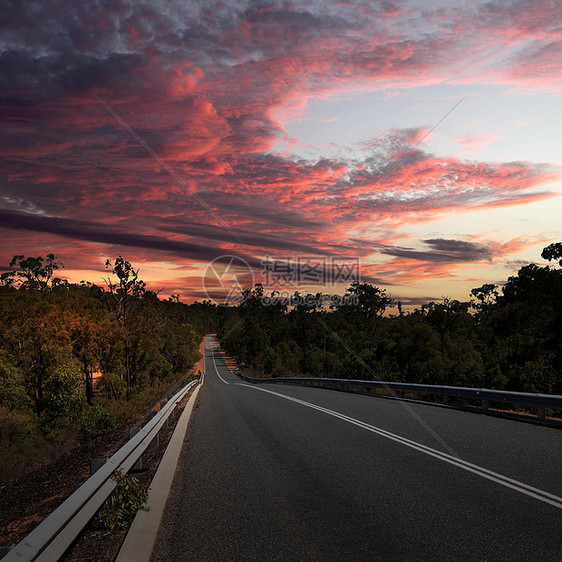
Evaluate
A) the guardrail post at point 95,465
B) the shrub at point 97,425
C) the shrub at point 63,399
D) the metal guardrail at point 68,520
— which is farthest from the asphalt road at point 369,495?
the shrub at point 63,399

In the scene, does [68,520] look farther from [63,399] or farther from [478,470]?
[63,399]

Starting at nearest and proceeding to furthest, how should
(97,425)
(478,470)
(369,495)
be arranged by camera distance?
(369,495)
(478,470)
(97,425)

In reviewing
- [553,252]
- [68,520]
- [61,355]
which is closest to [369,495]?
[68,520]

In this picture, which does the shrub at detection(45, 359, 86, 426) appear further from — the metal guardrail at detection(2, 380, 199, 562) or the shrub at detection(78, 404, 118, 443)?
the metal guardrail at detection(2, 380, 199, 562)

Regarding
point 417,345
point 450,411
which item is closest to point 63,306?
point 417,345

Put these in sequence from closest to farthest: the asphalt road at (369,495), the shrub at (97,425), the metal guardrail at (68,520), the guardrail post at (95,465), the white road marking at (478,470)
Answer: the metal guardrail at (68,520) → the asphalt road at (369,495) → the guardrail post at (95,465) → the white road marking at (478,470) → the shrub at (97,425)

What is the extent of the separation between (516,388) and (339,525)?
1467 inches

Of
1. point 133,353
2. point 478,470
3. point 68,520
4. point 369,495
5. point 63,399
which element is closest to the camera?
point 68,520

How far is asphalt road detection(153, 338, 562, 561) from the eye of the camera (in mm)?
4141

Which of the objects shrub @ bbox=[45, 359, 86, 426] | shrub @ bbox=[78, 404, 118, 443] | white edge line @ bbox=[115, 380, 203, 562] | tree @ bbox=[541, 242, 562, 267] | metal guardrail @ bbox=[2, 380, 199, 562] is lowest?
shrub @ bbox=[45, 359, 86, 426]

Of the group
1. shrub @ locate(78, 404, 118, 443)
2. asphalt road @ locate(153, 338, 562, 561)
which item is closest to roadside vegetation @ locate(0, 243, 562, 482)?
shrub @ locate(78, 404, 118, 443)

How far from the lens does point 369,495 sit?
559cm

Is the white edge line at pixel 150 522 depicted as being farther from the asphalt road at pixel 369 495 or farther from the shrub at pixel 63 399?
the shrub at pixel 63 399

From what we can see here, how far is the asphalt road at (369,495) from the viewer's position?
163 inches
